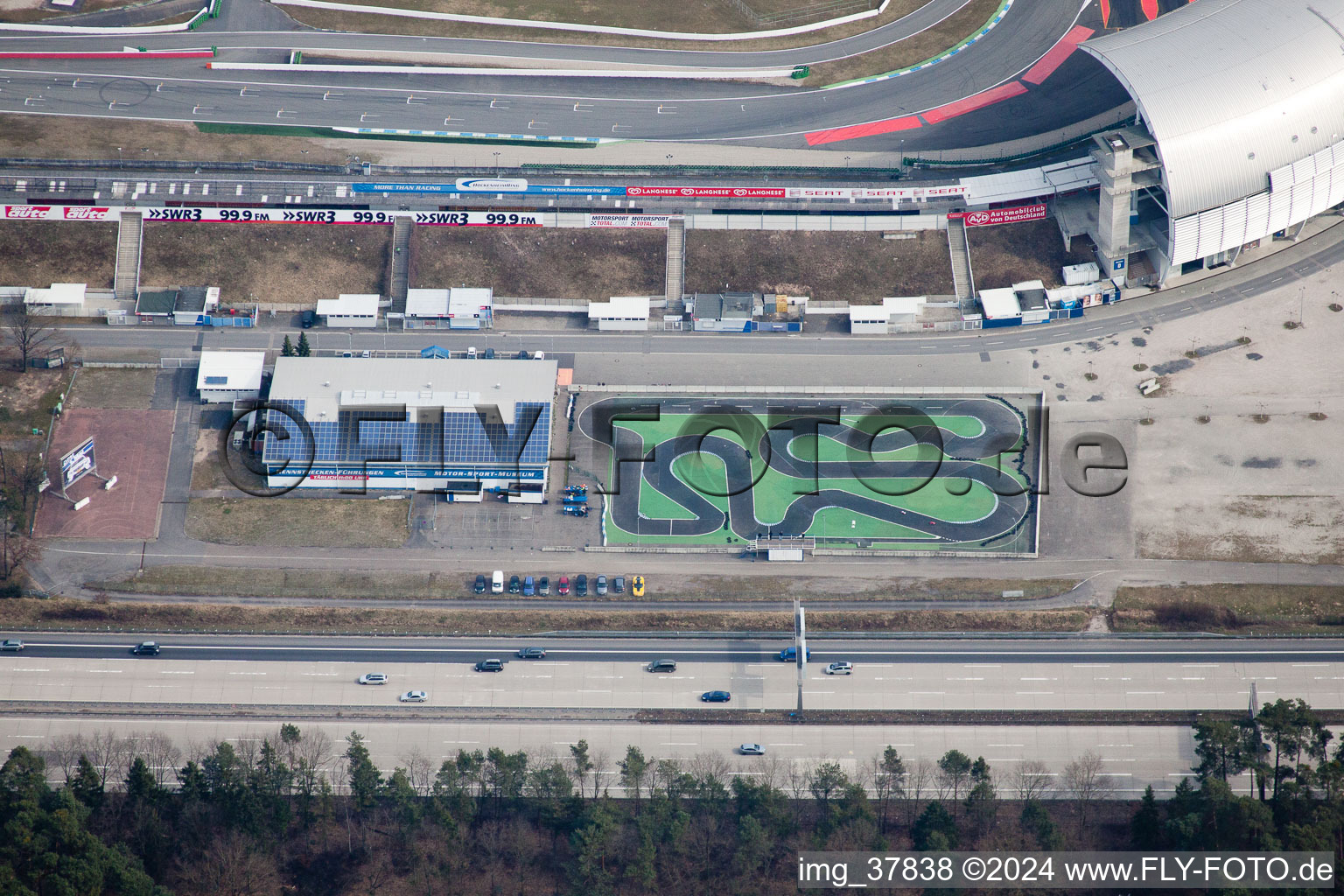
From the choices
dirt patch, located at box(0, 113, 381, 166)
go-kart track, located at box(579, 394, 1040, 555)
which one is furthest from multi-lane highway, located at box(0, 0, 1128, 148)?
go-kart track, located at box(579, 394, 1040, 555)

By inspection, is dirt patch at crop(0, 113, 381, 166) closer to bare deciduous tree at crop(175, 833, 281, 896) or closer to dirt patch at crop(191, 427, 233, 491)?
dirt patch at crop(191, 427, 233, 491)

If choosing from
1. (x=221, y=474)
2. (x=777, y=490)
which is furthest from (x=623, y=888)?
(x=221, y=474)

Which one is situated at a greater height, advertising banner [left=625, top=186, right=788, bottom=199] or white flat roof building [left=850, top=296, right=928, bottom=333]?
advertising banner [left=625, top=186, right=788, bottom=199]

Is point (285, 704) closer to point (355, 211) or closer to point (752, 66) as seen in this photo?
point (355, 211)

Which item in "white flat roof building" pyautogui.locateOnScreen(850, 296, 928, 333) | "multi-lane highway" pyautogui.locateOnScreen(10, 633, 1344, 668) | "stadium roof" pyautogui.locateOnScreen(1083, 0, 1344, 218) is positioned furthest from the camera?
"white flat roof building" pyautogui.locateOnScreen(850, 296, 928, 333)

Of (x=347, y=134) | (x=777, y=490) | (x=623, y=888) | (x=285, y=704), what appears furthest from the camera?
(x=347, y=134)

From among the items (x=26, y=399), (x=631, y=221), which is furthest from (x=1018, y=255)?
(x=26, y=399)
